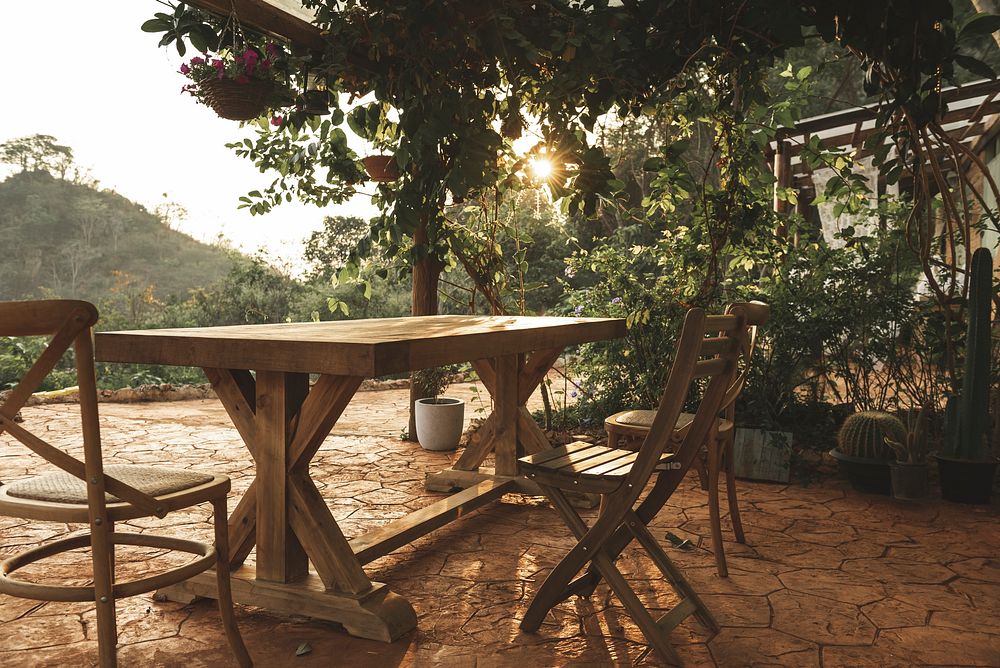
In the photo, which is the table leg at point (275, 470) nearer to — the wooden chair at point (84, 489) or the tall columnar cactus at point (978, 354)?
the wooden chair at point (84, 489)

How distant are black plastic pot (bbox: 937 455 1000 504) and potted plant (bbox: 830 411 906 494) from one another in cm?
26

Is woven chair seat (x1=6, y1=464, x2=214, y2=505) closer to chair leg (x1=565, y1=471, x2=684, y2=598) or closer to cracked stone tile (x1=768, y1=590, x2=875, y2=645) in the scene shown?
chair leg (x1=565, y1=471, x2=684, y2=598)

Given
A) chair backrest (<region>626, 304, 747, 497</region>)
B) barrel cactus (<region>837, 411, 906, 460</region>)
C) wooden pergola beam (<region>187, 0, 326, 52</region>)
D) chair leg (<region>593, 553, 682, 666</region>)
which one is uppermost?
wooden pergola beam (<region>187, 0, 326, 52</region>)

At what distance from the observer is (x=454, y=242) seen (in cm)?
477

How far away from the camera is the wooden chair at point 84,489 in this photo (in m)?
1.45

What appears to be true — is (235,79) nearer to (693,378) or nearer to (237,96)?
(237,96)

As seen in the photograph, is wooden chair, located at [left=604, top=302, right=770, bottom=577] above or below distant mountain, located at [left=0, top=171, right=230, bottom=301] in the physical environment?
below

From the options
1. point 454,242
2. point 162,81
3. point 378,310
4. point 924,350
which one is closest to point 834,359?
point 924,350

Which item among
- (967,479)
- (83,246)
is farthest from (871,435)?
(83,246)

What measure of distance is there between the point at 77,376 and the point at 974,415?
12.7 ft

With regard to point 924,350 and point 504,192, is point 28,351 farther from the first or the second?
point 924,350

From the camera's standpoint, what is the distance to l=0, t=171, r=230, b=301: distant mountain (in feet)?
45.3

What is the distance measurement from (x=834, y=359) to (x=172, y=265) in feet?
47.1

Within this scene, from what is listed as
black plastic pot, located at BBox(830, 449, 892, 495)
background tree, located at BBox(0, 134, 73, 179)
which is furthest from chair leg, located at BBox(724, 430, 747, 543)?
background tree, located at BBox(0, 134, 73, 179)
